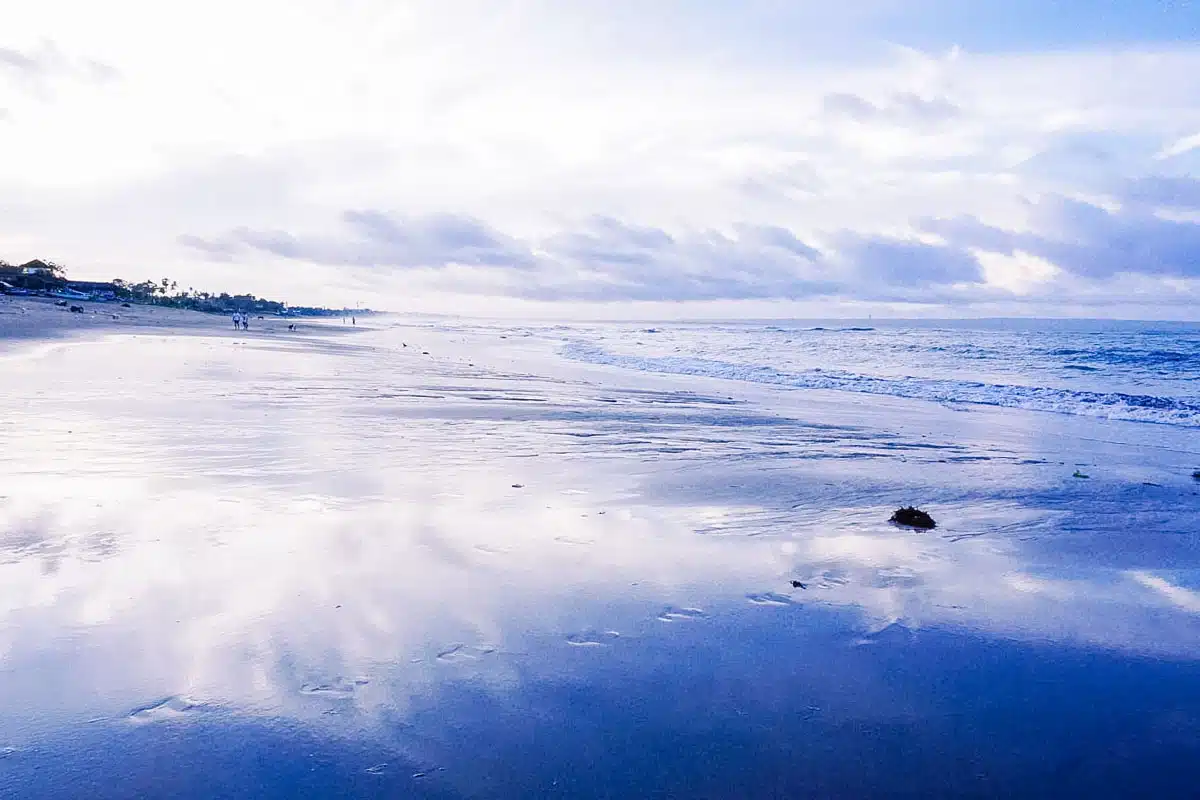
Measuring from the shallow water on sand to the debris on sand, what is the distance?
0.16 m

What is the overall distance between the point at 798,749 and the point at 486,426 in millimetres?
9412

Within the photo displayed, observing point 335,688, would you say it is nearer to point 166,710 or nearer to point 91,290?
point 166,710

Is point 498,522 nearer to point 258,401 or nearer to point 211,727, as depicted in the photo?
point 211,727

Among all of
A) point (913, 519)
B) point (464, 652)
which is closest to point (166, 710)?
point (464, 652)

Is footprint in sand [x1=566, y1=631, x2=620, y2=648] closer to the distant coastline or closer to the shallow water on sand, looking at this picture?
the shallow water on sand

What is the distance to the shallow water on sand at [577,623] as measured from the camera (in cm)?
297

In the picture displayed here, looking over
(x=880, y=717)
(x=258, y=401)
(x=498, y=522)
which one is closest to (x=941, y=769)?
(x=880, y=717)

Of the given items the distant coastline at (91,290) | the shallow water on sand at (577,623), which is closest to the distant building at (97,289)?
the distant coastline at (91,290)

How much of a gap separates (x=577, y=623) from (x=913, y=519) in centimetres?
373

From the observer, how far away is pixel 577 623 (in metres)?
4.36

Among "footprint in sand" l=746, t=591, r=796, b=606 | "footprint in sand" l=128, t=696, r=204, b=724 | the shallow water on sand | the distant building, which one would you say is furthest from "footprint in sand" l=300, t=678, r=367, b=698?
the distant building

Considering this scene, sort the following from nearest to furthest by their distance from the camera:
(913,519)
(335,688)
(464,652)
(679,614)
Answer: (335,688), (464,652), (679,614), (913,519)

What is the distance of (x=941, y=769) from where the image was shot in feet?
9.78

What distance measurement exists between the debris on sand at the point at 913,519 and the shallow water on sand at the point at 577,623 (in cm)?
16
